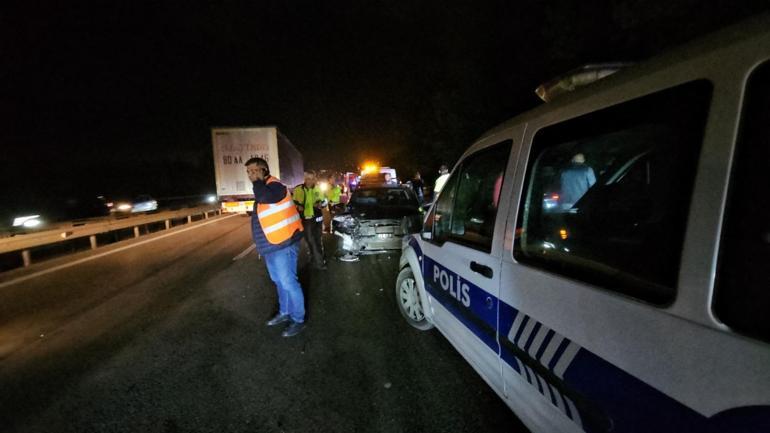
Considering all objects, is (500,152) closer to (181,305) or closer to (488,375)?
(488,375)

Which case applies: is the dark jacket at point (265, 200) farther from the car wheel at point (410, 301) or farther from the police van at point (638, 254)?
the police van at point (638, 254)

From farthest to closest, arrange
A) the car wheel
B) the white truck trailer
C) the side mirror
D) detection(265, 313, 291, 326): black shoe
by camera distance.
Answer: the white truck trailer, detection(265, 313, 291, 326): black shoe, the car wheel, the side mirror

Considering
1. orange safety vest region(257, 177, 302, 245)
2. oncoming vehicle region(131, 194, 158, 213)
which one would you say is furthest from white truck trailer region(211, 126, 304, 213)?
oncoming vehicle region(131, 194, 158, 213)

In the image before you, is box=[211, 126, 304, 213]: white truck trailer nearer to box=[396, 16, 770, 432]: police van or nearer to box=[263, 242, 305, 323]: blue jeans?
box=[263, 242, 305, 323]: blue jeans

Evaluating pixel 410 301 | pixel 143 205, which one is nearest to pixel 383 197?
pixel 410 301

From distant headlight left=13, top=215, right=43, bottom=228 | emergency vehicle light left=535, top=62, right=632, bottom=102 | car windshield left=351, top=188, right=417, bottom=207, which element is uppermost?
emergency vehicle light left=535, top=62, right=632, bottom=102

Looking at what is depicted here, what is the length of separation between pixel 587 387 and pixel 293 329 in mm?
2980

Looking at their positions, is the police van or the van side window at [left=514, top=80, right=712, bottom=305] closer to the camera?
the police van

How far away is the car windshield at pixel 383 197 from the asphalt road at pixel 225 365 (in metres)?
2.52

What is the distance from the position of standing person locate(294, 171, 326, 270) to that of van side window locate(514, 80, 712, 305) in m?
4.83

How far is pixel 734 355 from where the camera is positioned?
1.02m

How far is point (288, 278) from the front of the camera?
3.83 m

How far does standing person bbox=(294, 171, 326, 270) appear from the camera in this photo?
249 inches

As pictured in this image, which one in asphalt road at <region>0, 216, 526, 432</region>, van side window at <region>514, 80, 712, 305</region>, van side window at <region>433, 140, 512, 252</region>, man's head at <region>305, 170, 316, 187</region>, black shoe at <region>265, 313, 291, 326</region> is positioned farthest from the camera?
man's head at <region>305, 170, 316, 187</region>
